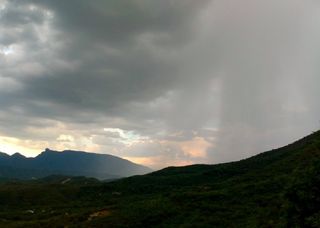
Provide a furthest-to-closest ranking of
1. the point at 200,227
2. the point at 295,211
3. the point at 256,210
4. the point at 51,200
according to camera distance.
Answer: the point at 51,200
the point at 256,210
the point at 200,227
the point at 295,211

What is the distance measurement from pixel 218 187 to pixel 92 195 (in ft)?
167

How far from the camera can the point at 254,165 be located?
517ft

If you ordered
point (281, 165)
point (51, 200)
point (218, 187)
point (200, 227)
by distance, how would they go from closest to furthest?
point (200, 227) < point (218, 187) < point (281, 165) < point (51, 200)

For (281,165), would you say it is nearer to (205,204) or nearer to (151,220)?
(205,204)

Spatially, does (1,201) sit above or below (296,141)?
below

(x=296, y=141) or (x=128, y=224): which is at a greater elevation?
(x=296, y=141)

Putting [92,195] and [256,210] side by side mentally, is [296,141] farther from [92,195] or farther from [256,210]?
[256,210]

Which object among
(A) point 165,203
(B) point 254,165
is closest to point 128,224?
(A) point 165,203

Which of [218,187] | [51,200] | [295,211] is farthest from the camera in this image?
[51,200]

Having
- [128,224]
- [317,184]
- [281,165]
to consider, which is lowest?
[128,224]

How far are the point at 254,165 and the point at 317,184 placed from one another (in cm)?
12476

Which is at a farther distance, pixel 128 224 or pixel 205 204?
pixel 205 204

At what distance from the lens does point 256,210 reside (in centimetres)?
7556

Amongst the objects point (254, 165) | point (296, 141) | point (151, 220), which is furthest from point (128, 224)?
point (296, 141)
